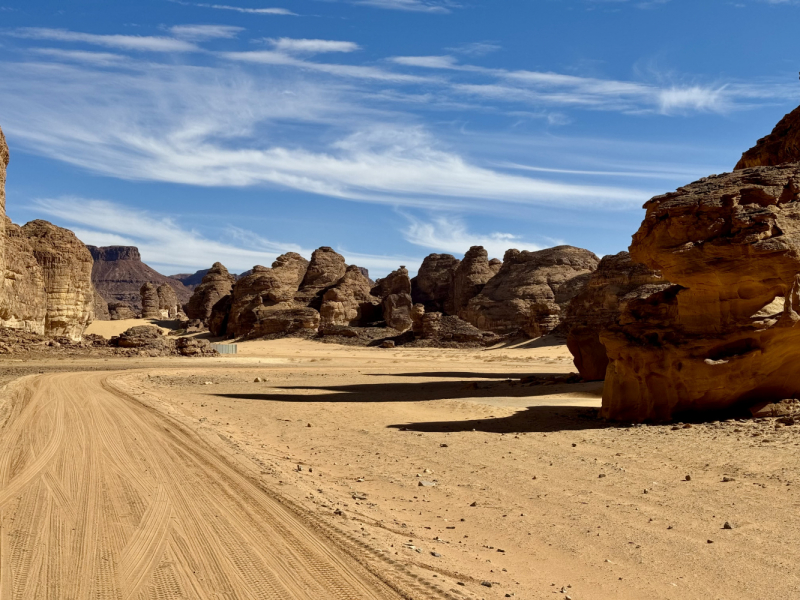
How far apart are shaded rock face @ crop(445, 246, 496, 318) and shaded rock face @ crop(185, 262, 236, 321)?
84.5 ft

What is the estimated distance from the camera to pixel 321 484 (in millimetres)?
7414

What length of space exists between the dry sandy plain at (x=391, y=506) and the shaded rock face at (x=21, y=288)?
21.6 metres

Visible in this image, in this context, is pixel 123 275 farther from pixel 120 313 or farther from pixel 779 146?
pixel 779 146

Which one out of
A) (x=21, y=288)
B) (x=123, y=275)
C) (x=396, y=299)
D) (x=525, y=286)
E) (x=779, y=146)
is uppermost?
(x=123, y=275)

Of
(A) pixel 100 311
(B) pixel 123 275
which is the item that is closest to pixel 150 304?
(A) pixel 100 311

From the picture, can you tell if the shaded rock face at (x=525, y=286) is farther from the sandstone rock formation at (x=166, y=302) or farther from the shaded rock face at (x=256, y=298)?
the sandstone rock formation at (x=166, y=302)

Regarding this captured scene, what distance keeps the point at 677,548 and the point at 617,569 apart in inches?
28.4

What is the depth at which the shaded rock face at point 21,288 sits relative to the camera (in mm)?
31047

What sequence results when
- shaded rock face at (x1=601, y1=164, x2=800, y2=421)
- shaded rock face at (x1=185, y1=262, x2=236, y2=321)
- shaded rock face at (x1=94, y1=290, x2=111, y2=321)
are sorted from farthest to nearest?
1. shaded rock face at (x1=94, y1=290, x2=111, y2=321)
2. shaded rock face at (x1=185, y1=262, x2=236, y2=321)
3. shaded rock face at (x1=601, y1=164, x2=800, y2=421)

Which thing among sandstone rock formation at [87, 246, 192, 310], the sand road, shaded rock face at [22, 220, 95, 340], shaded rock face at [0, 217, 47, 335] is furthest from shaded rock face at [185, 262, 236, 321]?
sandstone rock formation at [87, 246, 192, 310]

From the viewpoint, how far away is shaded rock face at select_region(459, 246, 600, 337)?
182 ft

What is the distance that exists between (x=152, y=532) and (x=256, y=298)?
52626 mm

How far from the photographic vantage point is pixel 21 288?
3250 cm

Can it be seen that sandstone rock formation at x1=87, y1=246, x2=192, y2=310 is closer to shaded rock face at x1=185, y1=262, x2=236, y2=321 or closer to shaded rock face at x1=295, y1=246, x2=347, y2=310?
shaded rock face at x1=185, y1=262, x2=236, y2=321
